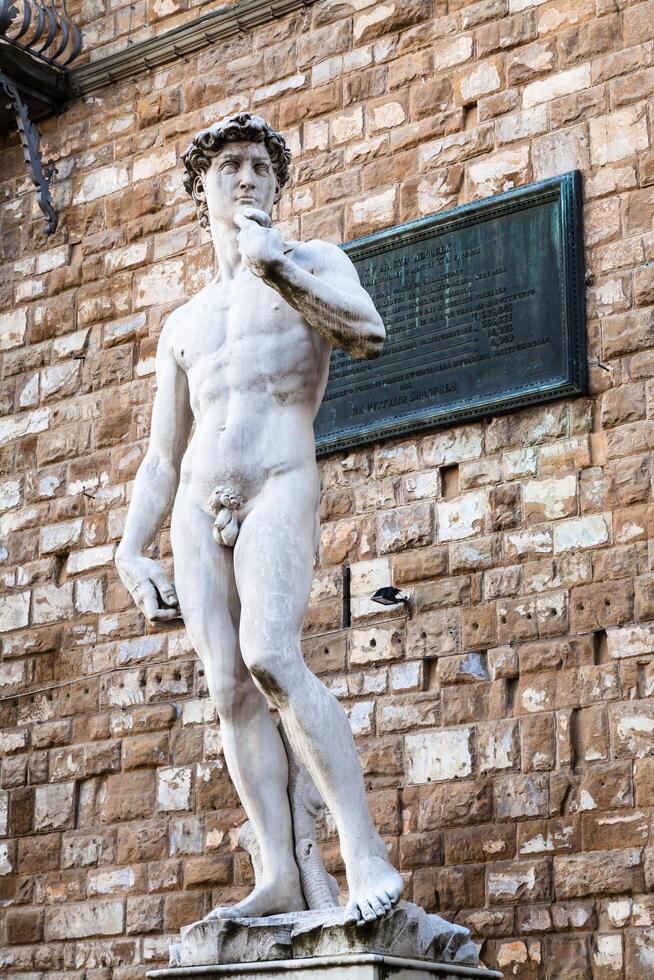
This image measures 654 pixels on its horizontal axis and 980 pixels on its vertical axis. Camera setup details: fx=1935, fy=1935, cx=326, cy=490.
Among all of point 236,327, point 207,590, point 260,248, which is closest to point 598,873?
point 207,590

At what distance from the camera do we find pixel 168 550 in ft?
29.4

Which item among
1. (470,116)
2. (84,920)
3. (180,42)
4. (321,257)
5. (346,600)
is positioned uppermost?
(180,42)

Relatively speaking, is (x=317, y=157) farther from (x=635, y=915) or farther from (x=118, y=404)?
(x=635, y=915)

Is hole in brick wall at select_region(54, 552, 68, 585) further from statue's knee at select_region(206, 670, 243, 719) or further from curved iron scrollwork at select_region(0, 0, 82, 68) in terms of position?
statue's knee at select_region(206, 670, 243, 719)

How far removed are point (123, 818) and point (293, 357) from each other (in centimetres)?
371

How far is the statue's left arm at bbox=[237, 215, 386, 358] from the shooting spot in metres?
5.45

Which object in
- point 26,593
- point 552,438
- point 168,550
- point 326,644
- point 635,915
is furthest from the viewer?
point 26,593

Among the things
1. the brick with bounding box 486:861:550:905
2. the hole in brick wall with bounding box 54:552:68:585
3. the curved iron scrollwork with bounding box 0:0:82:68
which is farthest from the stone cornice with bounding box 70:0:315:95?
the brick with bounding box 486:861:550:905

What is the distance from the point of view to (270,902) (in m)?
5.38

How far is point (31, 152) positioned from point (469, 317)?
117 inches

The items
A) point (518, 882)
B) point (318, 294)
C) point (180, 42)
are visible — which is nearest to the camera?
point (318, 294)

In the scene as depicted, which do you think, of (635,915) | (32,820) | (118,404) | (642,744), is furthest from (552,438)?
(32,820)

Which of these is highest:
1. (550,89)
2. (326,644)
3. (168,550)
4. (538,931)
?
(550,89)

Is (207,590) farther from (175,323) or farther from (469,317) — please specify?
(469,317)
